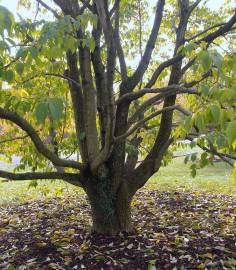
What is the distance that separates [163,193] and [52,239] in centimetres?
291

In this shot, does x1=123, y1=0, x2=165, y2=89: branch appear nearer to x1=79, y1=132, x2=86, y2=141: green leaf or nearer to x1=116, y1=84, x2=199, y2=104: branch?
x1=116, y1=84, x2=199, y2=104: branch

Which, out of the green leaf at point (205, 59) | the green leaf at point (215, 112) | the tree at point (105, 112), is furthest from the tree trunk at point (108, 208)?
the green leaf at point (215, 112)

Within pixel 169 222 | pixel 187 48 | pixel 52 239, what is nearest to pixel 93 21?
pixel 187 48

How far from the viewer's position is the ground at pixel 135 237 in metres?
3.47

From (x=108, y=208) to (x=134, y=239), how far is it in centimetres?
43

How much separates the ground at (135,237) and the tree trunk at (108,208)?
0.11m

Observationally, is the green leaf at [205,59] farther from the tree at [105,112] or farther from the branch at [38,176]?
the branch at [38,176]

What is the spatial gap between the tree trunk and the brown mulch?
0.10m

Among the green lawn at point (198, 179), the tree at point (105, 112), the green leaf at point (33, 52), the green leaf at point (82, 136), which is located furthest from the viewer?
the green lawn at point (198, 179)

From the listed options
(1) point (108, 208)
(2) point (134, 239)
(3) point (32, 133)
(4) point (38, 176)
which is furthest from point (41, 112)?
(2) point (134, 239)

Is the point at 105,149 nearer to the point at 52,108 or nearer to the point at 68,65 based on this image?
the point at 68,65

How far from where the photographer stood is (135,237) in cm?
397

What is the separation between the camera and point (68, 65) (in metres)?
3.94

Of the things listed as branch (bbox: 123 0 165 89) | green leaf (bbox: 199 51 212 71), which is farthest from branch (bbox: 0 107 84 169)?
green leaf (bbox: 199 51 212 71)
